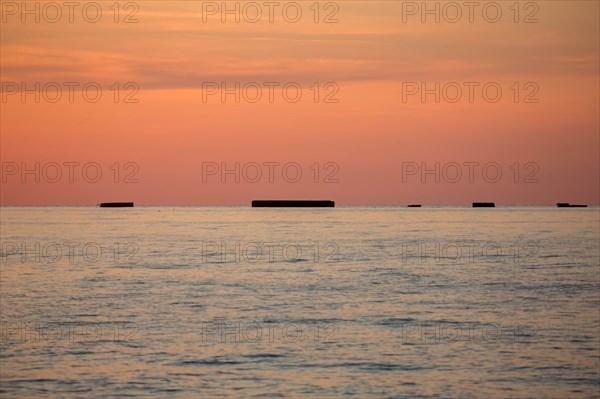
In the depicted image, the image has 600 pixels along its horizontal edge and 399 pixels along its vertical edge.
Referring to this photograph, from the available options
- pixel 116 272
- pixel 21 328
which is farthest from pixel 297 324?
pixel 116 272

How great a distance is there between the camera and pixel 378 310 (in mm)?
45125

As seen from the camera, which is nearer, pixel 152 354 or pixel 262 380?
pixel 262 380

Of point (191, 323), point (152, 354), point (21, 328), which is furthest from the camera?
point (191, 323)

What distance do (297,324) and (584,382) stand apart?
48.5ft

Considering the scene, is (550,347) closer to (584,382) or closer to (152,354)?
→ (584,382)

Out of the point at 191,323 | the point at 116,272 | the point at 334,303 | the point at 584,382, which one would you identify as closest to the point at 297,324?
the point at 191,323

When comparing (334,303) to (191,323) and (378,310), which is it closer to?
(378,310)

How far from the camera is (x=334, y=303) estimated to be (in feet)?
158

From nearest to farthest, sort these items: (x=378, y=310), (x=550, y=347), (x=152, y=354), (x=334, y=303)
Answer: (x=152, y=354)
(x=550, y=347)
(x=378, y=310)
(x=334, y=303)

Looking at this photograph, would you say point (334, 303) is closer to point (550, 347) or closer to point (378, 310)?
point (378, 310)

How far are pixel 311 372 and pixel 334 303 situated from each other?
62.1 ft

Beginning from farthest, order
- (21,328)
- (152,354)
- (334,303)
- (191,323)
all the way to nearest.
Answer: (334,303) < (191,323) < (21,328) < (152,354)

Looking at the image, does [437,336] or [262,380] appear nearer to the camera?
[262,380]

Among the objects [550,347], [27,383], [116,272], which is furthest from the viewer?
[116,272]
